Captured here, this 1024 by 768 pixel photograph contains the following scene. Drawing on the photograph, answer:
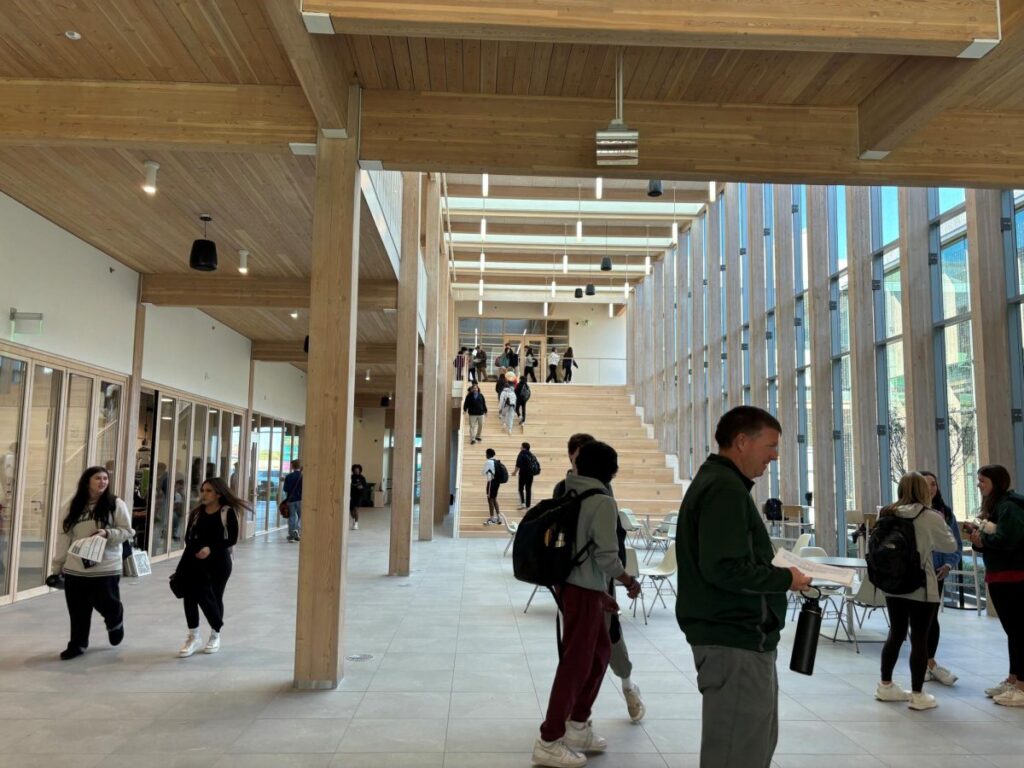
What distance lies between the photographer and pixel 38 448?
8.66 m

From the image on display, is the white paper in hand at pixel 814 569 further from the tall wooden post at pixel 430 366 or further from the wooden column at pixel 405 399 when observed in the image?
the tall wooden post at pixel 430 366

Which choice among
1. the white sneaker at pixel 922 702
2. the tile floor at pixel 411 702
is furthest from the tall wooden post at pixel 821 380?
the white sneaker at pixel 922 702

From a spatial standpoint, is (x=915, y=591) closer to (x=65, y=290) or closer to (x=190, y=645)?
(x=190, y=645)

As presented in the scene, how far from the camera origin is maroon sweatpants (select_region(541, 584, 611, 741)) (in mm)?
3855

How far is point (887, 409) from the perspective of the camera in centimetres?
1041

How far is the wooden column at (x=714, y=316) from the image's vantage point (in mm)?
16547

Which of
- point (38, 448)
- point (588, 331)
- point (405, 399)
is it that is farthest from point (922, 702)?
point (588, 331)

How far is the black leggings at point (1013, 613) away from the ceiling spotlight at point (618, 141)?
12.4ft

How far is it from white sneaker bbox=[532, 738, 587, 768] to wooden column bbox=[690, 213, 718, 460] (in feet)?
45.9

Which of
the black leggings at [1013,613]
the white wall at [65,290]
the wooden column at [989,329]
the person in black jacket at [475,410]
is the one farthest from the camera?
the person in black jacket at [475,410]

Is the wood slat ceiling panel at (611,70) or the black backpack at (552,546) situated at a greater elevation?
the wood slat ceiling panel at (611,70)

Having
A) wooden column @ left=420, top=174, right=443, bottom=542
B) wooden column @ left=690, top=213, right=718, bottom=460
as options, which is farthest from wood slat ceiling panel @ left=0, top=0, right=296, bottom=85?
wooden column @ left=690, top=213, right=718, bottom=460

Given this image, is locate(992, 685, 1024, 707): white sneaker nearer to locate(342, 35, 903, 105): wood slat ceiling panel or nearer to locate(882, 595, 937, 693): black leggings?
locate(882, 595, 937, 693): black leggings

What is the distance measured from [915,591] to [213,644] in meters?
5.27
